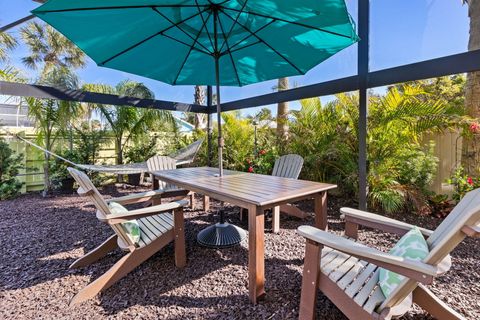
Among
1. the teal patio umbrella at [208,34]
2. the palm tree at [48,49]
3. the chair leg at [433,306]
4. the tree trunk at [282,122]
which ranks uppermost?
the palm tree at [48,49]

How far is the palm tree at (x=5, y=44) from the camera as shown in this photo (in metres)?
5.73

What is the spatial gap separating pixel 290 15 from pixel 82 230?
11.2 ft

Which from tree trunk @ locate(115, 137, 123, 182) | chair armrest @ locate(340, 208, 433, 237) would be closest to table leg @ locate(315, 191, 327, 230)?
Result: chair armrest @ locate(340, 208, 433, 237)

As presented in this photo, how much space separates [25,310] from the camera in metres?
1.62

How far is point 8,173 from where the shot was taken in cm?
482

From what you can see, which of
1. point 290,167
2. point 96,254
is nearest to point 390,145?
point 290,167

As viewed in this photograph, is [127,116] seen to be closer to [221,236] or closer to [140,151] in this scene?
[140,151]

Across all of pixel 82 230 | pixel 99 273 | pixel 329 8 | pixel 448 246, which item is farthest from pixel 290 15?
pixel 82 230

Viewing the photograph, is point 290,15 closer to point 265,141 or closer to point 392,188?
point 392,188

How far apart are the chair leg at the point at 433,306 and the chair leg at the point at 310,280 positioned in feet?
1.83

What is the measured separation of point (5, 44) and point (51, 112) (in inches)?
128

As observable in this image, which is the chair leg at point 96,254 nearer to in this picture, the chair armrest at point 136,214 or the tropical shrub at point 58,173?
the chair armrest at point 136,214

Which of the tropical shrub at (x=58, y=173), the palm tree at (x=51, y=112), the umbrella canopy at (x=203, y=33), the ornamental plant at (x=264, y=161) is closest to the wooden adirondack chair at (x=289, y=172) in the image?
the umbrella canopy at (x=203, y=33)

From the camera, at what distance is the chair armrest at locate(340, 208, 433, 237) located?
1.53 metres
